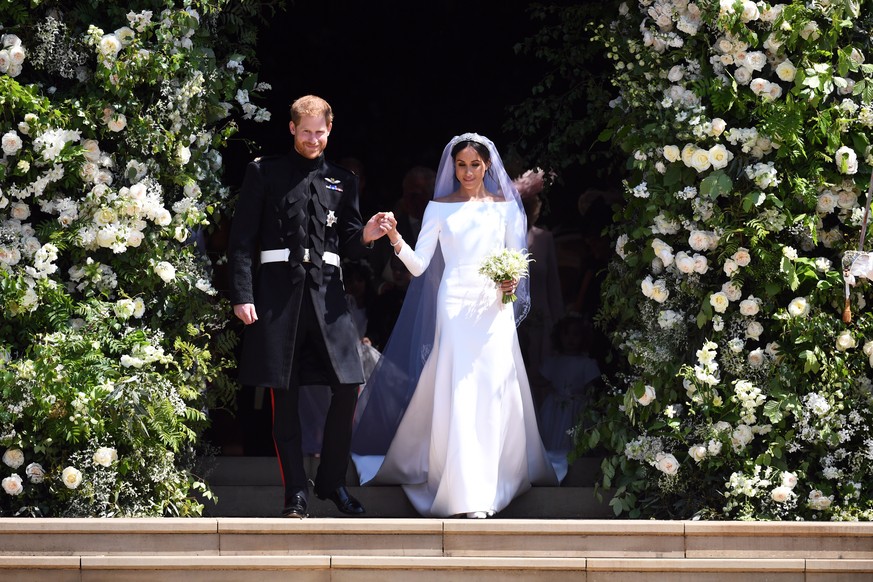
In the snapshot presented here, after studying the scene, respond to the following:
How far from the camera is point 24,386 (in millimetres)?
6602

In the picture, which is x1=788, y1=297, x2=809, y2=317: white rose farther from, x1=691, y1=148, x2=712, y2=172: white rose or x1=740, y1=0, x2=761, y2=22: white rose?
x1=740, y1=0, x2=761, y2=22: white rose

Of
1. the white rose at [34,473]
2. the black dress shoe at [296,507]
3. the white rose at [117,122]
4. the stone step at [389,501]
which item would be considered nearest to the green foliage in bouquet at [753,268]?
the stone step at [389,501]

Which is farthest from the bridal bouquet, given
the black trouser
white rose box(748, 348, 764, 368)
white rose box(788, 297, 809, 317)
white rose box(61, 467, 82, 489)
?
white rose box(61, 467, 82, 489)

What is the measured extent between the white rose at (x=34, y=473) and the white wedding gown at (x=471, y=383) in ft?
6.50

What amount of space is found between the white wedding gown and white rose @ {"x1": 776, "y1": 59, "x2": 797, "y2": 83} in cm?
156

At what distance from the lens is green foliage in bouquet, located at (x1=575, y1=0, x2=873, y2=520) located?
6910 mm

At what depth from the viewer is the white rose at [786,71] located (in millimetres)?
6980

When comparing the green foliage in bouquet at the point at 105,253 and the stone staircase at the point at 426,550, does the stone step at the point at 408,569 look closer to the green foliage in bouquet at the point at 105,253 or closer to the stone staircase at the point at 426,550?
the stone staircase at the point at 426,550

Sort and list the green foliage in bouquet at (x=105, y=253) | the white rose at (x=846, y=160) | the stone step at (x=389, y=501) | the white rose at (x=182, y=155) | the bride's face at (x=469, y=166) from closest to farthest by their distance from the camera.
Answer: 1. the green foliage in bouquet at (x=105, y=253)
2. the white rose at (x=846, y=160)
3. the white rose at (x=182, y=155)
4. the bride's face at (x=469, y=166)
5. the stone step at (x=389, y=501)

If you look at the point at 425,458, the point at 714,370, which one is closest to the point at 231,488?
the point at 425,458

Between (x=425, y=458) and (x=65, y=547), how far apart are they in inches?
83.5

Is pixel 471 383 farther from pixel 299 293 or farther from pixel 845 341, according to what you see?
pixel 845 341

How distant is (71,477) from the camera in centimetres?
658

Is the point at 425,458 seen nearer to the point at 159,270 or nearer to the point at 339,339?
the point at 339,339
